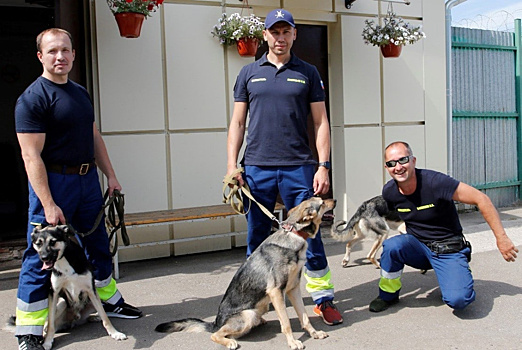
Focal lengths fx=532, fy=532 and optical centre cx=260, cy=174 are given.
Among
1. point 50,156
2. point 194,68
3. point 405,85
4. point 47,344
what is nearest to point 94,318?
point 47,344

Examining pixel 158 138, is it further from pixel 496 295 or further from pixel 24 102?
pixel 496 295

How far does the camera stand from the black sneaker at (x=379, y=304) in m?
4.32

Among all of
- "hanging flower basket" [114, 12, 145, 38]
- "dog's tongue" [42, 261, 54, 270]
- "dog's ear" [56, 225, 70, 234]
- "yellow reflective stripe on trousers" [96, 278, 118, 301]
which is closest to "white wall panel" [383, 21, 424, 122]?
"hanging flower basket" [114, 12, 145, 38]

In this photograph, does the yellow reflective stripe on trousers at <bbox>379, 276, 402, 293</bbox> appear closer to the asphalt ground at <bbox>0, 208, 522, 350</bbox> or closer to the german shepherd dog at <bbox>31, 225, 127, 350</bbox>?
the asphalt ground at <bbox>0, 208, 522, 350</bbox>

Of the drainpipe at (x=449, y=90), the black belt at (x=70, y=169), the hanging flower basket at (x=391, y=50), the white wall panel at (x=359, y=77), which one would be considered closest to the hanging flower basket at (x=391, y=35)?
the hanging flower basket at (x=391, y=50)

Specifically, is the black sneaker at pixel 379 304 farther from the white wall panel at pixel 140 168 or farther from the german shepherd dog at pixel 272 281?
the white wall panel at pixel 140 168

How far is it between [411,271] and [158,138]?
10.2 ft

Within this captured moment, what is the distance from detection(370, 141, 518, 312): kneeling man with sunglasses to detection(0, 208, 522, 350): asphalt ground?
23 centimetres

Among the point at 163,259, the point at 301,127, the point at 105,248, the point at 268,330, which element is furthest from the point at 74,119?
the point at 163,259

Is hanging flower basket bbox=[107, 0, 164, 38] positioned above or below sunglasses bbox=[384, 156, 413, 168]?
above

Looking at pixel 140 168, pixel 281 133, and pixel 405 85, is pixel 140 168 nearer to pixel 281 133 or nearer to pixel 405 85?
pixel 281 133

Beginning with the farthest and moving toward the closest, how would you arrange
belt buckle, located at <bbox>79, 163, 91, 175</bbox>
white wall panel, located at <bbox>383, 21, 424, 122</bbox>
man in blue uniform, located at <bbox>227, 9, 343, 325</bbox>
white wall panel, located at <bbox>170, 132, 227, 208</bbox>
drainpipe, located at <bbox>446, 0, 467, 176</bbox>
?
drainpipe, located at <bbox>446, 0, 467, 176</bbox> < white wall panel, located at <bbox>383, 21, 424, 122</bbox> < white wall panel, located at <bbox>170, 132, 227, 208</bbox> < man in blue uniform, located at <bbox>227, 9, 343, 325</bbox> < belt buckle, located at <bbox>79, 163, 91, 175</bbox>

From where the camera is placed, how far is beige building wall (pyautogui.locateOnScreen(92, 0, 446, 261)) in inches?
232

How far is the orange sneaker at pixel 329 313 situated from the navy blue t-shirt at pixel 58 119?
2.08m
